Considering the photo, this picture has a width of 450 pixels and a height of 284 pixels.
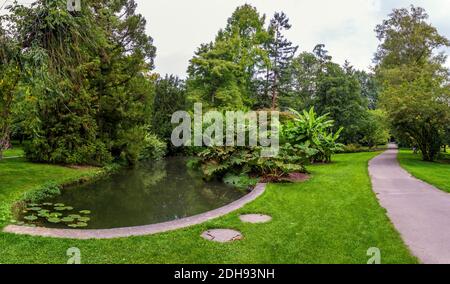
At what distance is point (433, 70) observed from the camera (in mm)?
21359

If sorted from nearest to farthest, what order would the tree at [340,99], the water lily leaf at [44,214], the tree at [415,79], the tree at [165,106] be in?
the water lily leaf at [44,214], the tree at [415,79], the tree at [165,106], the tree at [340,99]

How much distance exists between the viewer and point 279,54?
104ft

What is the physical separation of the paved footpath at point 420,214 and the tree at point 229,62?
14615 mm

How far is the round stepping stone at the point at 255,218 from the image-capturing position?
17.7 ft

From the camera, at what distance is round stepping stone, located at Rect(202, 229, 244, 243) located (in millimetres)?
4467

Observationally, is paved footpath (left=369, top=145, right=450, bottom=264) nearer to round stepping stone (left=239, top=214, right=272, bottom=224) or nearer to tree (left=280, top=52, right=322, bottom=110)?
round stepping stone (left=239, top=214, right=272, bottom=224)

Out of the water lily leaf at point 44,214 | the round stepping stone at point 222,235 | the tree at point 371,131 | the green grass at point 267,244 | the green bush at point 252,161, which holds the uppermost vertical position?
the tree at point 371,131

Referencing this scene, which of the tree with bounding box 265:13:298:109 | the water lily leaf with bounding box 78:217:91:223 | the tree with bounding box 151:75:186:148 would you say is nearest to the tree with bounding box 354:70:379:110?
the tree with bounding box 265:13:298:109

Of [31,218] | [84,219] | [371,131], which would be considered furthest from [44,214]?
[371,131]

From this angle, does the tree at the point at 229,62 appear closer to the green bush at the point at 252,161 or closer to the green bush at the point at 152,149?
the green bush at the point at 152,149

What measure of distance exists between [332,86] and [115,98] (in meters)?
17.7

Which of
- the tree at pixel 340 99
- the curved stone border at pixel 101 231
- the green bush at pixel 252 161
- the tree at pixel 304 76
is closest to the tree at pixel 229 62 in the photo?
the tree at pixel 340 99

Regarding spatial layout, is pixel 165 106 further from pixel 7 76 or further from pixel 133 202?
pixel 7 76
